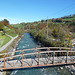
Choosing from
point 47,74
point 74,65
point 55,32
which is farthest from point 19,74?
point 55,32

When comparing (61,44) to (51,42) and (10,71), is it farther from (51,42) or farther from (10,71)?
(10,71)

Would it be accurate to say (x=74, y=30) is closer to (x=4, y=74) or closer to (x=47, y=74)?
(x=47, y=74)

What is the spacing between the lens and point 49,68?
13172 millimetres

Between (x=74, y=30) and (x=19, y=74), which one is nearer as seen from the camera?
(x=19, y=74)

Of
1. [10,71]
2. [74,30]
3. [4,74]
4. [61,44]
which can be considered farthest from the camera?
[74,30]

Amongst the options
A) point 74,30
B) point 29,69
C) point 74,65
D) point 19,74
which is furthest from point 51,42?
point 74,30

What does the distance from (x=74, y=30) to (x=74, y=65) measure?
24.1m

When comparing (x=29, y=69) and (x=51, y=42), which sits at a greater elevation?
(x=51, y=42)

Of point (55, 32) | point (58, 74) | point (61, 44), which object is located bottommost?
point (58, 74)

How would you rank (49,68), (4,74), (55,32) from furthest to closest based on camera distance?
(55,32) < (49,68) < (4,74)

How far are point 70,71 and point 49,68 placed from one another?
3.06 m

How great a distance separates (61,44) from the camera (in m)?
19.6

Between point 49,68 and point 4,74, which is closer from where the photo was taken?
Result: point 4,74

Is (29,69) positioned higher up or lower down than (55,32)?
lower down
